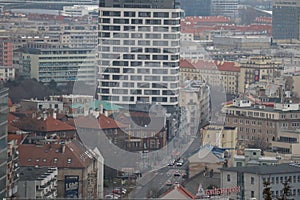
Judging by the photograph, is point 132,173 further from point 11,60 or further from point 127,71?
point 11,60

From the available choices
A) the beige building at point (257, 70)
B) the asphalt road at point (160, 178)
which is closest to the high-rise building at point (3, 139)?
the asphalt road at point (160, 178)

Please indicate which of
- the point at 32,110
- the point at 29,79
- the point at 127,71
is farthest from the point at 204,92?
the point at 29,79

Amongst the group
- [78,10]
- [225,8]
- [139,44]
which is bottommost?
[225,8]

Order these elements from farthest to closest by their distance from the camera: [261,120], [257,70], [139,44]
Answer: [257,70]
[139,44]
[261,120]

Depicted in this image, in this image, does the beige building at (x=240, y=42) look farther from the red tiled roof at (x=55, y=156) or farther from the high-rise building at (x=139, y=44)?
the red tiled roof at (x=55, y=156)

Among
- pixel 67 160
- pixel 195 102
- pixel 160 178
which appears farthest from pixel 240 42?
pixel 160 178

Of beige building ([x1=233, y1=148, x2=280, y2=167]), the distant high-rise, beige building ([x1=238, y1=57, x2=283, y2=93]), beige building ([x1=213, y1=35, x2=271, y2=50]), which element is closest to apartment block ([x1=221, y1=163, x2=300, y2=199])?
beige building ([x1=233, y1=148, x2=280, y2=167])

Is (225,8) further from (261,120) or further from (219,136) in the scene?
(219,136)
